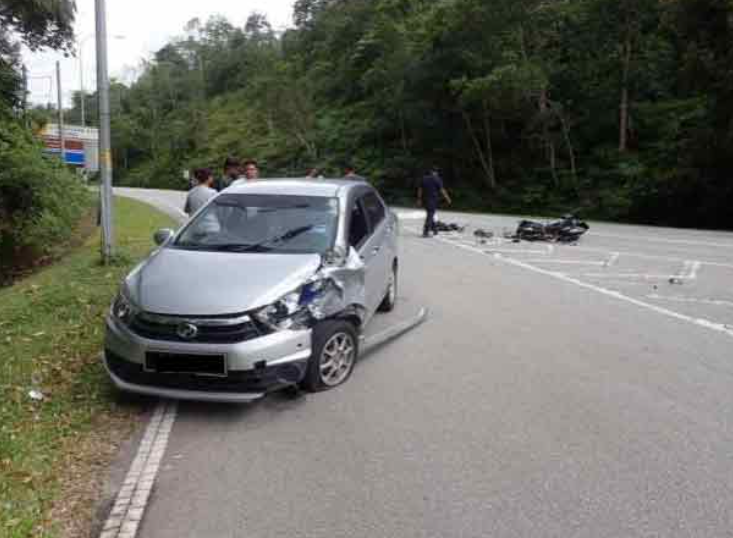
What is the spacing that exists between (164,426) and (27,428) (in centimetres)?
92

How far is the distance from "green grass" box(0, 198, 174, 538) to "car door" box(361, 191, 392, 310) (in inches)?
108

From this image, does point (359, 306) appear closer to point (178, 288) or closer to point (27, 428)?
point (178, 288)

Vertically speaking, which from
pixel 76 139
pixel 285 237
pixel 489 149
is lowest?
pixel 285 237

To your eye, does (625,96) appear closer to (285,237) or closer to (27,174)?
(27,174)

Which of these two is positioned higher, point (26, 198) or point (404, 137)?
point (404, 137)

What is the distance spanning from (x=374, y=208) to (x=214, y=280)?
3060 millimetres

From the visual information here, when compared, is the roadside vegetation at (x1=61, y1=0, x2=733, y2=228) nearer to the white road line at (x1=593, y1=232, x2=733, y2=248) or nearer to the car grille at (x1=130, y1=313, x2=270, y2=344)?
the white road line at (x1=593, y1=232, x2=733, y2=248)

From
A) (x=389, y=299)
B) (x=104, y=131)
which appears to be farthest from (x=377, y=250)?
(x=104, y=131)

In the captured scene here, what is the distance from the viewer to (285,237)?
6145 mm

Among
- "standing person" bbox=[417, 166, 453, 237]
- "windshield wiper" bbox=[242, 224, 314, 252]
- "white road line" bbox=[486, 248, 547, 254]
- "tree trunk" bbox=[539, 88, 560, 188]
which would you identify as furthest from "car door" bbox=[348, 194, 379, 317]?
"tree trunk" bbox=[539, 88, 560, 188]

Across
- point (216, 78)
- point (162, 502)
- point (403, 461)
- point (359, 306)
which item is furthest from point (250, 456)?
point (216, 78)

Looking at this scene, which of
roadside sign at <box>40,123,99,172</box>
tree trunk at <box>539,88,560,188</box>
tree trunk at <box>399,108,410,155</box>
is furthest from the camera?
roadside sign at <box>40,123,99,172</box>

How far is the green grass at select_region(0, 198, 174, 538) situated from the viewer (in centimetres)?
385

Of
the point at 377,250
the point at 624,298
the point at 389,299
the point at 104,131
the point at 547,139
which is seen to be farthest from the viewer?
the point at 547,139
